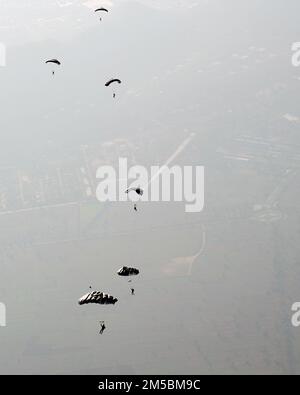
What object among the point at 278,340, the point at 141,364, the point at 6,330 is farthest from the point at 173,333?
the point at 6,330

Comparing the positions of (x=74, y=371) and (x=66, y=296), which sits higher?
(x=66, y=296)

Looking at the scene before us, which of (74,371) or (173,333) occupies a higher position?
(173,333)

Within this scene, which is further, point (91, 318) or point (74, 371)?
point (91, 318)

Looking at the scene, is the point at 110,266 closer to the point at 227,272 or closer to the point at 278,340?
the point at 227,272
